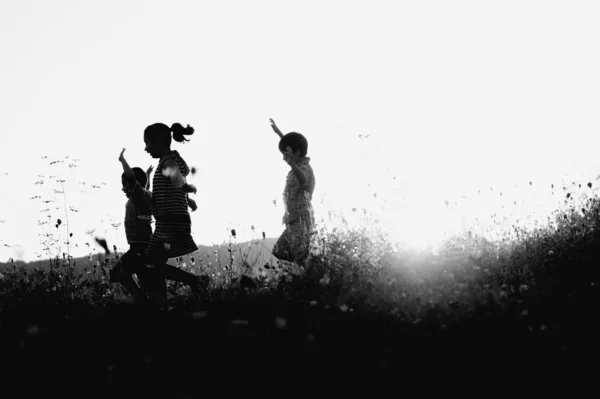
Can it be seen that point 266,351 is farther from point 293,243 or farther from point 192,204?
point 293,243

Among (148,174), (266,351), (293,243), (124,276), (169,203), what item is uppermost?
(148,174)

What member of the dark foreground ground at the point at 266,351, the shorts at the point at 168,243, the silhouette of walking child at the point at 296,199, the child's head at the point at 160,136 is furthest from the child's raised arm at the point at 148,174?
the dark foreground ground at the point at 266,351

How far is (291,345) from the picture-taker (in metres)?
3.62

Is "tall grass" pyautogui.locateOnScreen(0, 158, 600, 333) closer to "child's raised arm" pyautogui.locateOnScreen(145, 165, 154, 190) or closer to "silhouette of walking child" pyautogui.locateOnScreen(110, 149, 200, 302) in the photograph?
"silhouette of walking child" pyautogui.locateOnScreen(110, 149, 200, 302)

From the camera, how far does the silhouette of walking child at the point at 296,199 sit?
22.3 ft

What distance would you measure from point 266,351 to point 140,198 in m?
3.76

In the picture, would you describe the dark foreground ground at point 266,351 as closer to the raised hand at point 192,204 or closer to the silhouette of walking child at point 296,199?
the raised hand at point 192,204

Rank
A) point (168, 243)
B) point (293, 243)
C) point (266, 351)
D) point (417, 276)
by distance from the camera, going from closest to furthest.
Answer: point (266, 351) → point (417, 276) → point (168, 243) → point (293, 243)

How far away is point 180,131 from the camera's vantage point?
250 inches

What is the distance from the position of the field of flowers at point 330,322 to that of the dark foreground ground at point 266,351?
10 mm

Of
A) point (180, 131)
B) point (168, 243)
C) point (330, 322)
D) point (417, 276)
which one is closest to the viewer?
point (330, 322)

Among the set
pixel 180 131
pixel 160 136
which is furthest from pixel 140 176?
pixel 180 131

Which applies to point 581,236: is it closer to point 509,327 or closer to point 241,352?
point 509,327

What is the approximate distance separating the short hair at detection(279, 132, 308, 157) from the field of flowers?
4.73 feet
